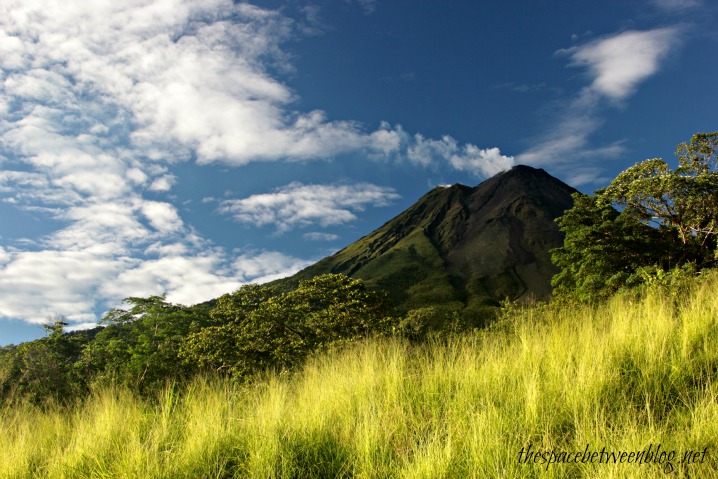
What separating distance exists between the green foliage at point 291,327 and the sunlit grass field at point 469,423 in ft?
45.5

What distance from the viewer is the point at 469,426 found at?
4.19 metres

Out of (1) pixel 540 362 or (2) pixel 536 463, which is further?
(1) pixel 540 362

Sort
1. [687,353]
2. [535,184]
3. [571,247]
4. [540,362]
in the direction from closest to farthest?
[687,353] < [540,362] < [571,247] < [535,184]

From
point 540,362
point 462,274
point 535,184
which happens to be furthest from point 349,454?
point 535,184

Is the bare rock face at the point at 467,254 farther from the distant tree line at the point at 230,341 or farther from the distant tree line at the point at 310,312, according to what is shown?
the distant tree line at the point at 230,341

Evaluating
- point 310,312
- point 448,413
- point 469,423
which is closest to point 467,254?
point 310,312

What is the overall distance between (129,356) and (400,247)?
145 metres

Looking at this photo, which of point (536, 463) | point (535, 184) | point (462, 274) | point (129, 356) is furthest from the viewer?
point (535, 184)

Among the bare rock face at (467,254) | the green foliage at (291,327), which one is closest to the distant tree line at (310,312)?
the green foliage at (291,327)

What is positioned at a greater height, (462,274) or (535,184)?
(535,184)

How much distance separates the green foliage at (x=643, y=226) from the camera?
26.8 m

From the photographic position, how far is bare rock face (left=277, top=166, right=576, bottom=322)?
127m

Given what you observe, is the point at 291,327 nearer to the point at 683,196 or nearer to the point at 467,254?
the point at 683,196

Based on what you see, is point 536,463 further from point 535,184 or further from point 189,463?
point 535,184
